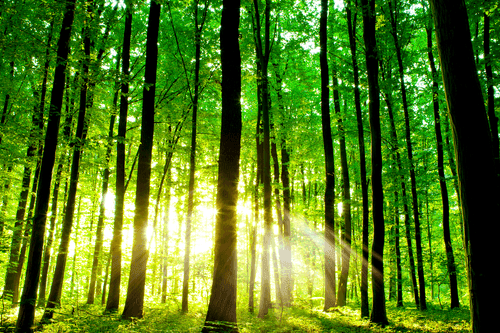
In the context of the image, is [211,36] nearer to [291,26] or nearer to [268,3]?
[268,3]

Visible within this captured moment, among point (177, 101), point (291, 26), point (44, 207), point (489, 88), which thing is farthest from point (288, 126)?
point (44, 207)

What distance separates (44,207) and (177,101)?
854 cm

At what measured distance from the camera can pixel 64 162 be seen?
33.8 feet

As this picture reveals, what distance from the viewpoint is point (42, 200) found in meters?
5.63

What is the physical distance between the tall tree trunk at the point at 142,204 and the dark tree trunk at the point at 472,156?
253 inches

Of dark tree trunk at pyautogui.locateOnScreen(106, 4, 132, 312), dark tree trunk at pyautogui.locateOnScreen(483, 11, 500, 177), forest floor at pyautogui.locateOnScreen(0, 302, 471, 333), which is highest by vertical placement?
dark tree trunk at pyautogui.locateOnScreen(483, 11, 500, 177)

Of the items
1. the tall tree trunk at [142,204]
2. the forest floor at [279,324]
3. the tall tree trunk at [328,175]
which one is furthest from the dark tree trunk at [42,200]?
the tall tree trunk at [328,175]

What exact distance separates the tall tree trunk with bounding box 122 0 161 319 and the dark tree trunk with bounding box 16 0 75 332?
1.99m

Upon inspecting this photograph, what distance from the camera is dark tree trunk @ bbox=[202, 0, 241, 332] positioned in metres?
5.65

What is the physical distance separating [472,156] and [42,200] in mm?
7192

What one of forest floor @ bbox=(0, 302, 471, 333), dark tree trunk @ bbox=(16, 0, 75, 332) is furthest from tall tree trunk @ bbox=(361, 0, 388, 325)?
dark tree trunk @ bbox=(16, 0, 75, 332)

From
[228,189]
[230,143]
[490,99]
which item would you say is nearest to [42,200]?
[228,189]

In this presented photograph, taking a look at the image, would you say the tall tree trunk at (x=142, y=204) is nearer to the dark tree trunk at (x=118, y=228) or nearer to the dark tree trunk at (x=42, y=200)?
the dark tree trunk at (x=118, y=228)

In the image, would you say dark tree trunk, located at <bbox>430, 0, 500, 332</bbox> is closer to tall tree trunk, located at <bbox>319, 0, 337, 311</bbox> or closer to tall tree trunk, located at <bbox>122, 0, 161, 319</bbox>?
tall tree trunk, located at <bbox>122, 0, 161, 319</bbox>
